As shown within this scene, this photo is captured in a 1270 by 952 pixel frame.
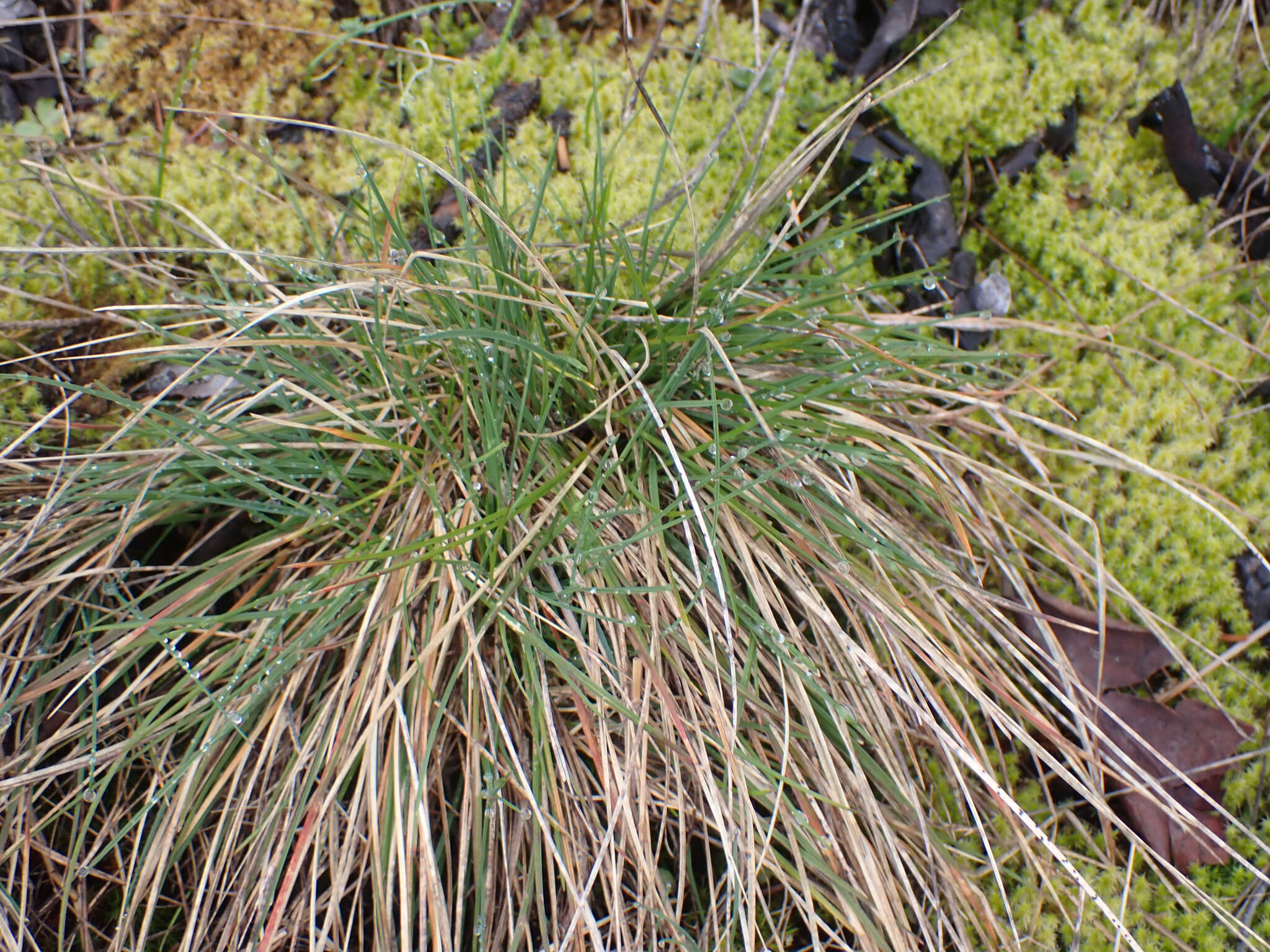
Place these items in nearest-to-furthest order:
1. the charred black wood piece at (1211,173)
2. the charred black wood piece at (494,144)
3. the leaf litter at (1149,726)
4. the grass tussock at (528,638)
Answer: the grass tussock at (528,638), the leaf litter at (1149,726), the charred black wood piece at (494,144), the charred black wood piece at (1211,173)

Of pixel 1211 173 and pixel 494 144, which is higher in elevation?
pixel 1211 173

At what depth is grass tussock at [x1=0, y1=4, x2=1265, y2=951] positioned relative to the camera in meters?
1.37

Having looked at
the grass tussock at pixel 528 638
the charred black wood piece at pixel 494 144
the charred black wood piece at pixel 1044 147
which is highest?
the charred black wood piece at pixel 1044 147

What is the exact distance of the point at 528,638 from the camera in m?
1.36

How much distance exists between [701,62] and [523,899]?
1.97 m

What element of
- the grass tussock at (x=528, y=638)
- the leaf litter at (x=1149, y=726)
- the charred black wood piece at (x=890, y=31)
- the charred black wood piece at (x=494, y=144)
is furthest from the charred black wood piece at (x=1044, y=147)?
the charred black wood piece at (x=494, y=144)

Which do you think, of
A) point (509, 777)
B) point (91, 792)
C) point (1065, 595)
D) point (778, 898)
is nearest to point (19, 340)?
point (91, 792)

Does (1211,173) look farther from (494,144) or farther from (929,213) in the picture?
(494,144)

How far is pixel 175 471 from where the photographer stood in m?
1.56

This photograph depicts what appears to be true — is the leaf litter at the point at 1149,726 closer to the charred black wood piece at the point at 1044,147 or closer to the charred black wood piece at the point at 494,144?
the charred black wood piece at the point at 1044,147

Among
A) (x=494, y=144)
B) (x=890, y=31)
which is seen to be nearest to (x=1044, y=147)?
(x=890, y=31)

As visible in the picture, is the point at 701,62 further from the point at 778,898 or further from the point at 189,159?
the point at 778,898

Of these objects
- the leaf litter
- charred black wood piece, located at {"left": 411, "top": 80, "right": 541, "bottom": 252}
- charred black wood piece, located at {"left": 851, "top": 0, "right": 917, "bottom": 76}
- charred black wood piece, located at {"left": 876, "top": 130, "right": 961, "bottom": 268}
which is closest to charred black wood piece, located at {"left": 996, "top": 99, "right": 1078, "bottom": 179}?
charred black wood piece, located at {"left": 876, "top": 130, "right": 961, "bottom": 268}

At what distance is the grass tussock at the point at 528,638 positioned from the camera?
1.37m
